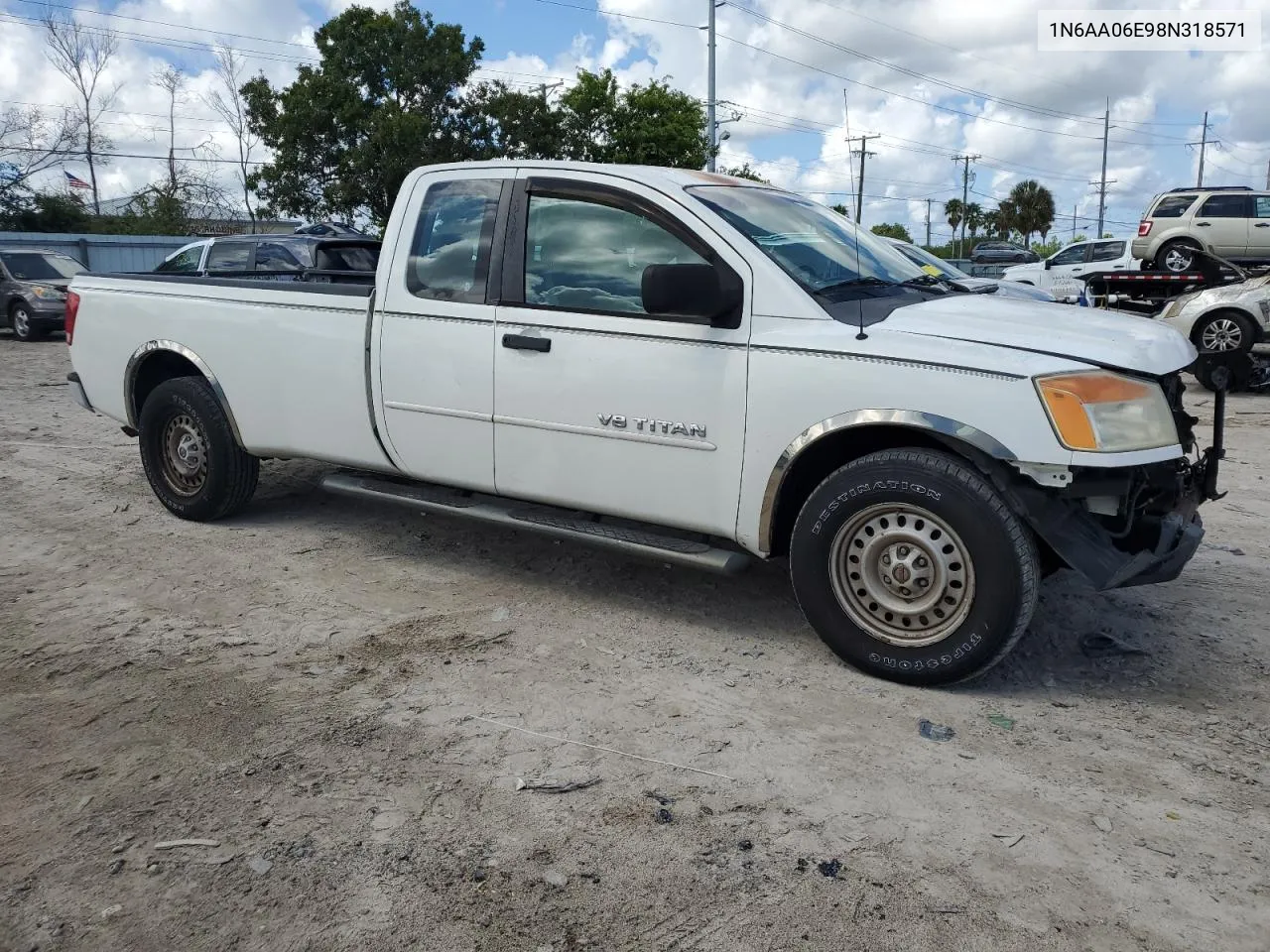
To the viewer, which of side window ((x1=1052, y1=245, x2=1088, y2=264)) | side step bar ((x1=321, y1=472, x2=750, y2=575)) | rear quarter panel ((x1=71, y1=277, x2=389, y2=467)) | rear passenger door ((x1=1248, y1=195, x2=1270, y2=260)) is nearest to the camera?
side step bar ((x1=321, y1=472, x2=750, y2=575))

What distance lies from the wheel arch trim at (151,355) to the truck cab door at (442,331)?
3.94ft

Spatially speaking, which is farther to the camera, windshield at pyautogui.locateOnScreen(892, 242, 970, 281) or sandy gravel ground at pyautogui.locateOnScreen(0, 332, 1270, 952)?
windshield at pyautogui.locateOnScreen(892, 242, 970, 281)

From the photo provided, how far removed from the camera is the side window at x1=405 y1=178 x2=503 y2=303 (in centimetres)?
470

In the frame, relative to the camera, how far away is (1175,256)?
19703mm

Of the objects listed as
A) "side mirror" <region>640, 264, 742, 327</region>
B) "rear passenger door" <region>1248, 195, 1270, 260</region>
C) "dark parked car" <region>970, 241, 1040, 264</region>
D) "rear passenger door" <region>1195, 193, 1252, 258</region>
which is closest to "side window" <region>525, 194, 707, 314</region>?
"side mirror" <region>640, 264, 742, 327</region>

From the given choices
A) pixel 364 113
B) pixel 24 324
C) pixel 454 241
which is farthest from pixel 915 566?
pixel 364 113

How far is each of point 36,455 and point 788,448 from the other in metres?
6.61

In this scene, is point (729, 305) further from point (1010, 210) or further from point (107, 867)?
point (1010, 210)

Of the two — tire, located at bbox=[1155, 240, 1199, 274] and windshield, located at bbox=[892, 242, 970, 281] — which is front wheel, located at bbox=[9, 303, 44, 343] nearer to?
windshield, located at bbox=[892, 242, 970, 281]

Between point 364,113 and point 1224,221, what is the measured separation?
86.9ft

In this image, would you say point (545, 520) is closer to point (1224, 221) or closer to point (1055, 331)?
point (1055, 331)

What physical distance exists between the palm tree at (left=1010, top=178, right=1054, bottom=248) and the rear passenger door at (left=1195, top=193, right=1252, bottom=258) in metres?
62.5

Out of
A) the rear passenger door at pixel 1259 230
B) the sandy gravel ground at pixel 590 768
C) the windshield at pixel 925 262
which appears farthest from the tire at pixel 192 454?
the rear passenger door at pixel 1259 230

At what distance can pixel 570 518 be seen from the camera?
4598mm
